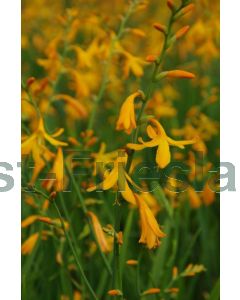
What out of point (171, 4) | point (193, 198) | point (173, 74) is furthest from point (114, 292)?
point (193, 198)

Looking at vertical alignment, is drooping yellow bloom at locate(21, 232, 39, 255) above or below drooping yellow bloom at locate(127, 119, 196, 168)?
below

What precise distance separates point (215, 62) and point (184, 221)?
226 centimetres

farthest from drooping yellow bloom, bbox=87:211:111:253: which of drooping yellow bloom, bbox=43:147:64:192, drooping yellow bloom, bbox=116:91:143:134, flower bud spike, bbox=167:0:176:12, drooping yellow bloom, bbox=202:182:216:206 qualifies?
drooping yellow bloom, bbox=202:182:216:206

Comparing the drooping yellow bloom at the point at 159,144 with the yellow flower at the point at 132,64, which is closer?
the drooping yellow bloom at the point at 159,144

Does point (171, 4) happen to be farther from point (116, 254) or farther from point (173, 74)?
point (116, 254)

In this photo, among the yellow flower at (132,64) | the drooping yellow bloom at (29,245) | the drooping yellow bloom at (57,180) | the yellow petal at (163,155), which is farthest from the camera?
the yellow flower at (132,64)

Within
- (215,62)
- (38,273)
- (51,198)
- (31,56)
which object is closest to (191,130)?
(38,273)

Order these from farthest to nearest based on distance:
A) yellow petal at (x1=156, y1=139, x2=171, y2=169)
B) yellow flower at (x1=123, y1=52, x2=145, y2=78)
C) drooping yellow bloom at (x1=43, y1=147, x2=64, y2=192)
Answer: yellow flower at (x1=123, y1=52, x2=145, y2=78)
drooping yellow bloom at (x1=43, y1=147, x2=64, y2=192)
yellow petal at (x1=156, y1=139, x2=171, y2=169)

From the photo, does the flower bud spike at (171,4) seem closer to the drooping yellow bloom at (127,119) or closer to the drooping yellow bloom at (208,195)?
the drooping yellow bloom at (127,119)

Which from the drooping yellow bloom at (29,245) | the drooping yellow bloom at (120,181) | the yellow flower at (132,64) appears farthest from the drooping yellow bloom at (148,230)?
the yellow flower at (132,64)

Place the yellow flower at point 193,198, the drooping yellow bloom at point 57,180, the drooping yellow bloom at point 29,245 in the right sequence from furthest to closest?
the yellow flower at point 193,198, the drooping yellow bloom at point 29,245, the drooping yellow bloom at point 57,180

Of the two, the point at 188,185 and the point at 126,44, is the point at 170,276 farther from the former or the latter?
the point at 126,44

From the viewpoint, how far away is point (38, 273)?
195 centimetres

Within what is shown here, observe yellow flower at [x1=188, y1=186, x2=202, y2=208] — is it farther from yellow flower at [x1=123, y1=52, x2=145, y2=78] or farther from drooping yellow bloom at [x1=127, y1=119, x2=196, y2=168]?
drooping yellow bloom at [x1=127, y1=119, x2=196, y2=168]
